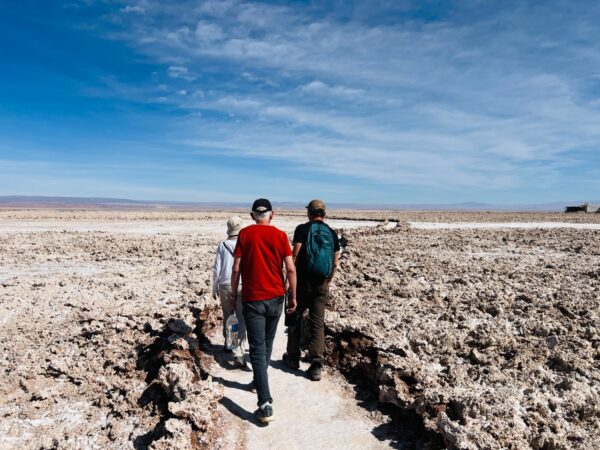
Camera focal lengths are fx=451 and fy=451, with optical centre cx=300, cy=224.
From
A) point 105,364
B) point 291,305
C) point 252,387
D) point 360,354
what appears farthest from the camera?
point 360,354

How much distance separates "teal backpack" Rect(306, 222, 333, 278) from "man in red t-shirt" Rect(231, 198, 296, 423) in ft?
2.29

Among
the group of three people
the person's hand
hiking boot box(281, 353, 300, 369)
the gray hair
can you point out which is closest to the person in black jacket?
the group of three people

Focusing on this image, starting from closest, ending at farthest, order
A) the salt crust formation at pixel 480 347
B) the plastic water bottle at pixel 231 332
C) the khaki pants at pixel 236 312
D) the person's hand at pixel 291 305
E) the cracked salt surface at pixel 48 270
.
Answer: the salt crust formation at pixel 480 347
the person's hand at pixel 291 305
the plastic water bottle at pixel 231 332
the khaki pants at pixel 236 312
the cracked salt surface at pixel 48 270

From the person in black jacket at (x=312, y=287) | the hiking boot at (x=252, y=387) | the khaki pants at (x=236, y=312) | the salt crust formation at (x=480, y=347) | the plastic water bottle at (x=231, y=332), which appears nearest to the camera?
the salt crust formation at (x=480, y=347)

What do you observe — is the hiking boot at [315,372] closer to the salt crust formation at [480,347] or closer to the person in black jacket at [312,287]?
the person in black jacket at [312,287]

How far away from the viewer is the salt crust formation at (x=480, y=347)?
13.7ft

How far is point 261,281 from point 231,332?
1.85m

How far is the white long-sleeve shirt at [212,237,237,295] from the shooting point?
18.2ft

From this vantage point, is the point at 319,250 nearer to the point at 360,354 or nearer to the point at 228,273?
the point at 228,273

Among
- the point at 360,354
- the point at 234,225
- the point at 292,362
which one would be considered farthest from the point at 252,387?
the point at 234,225

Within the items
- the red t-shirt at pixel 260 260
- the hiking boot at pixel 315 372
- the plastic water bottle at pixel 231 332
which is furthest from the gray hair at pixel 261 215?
the hiking boot at pixel 315 372

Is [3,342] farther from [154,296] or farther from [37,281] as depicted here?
[37,281]

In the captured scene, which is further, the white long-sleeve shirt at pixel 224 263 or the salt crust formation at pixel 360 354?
the white long-sleeve shirt at pixel 224 263

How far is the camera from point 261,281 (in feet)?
14.6
